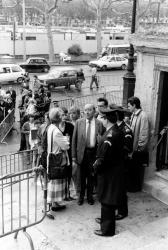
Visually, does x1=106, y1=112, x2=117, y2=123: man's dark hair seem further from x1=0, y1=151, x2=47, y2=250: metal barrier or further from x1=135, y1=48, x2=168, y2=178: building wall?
x1=135, y1=48, x2=168, y2=178: building wall

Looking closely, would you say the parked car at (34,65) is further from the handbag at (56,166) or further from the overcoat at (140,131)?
the handbag at (56,166)

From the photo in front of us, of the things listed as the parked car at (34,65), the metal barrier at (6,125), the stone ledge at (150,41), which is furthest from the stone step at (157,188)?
the parked car at (34,65)

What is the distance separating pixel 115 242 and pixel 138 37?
3640mm

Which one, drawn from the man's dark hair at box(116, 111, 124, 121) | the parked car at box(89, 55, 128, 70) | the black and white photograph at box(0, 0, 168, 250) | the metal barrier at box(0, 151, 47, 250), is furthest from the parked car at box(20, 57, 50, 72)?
the man's dark hair at box(116, 111, 124, 121)

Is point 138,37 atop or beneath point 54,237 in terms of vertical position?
atop

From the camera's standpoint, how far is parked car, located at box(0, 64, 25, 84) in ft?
87.2

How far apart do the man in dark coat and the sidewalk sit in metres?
0.38

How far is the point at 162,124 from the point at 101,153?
7.30 feet

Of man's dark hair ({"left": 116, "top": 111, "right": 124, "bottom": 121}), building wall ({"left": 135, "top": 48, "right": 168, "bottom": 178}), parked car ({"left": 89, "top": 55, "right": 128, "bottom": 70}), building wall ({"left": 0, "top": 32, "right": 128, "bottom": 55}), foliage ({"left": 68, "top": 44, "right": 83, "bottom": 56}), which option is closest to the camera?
man's dark hair ({"left": 116, "top": 111, "right": 124, "bottom": 121})

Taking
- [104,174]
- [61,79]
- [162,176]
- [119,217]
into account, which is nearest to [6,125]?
[162,176]

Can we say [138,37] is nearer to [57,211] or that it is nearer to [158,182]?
[158,182]

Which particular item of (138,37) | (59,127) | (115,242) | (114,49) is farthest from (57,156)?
(114,49)

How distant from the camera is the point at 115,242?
5.52 metres

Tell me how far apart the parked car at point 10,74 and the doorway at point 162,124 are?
20647 mm
